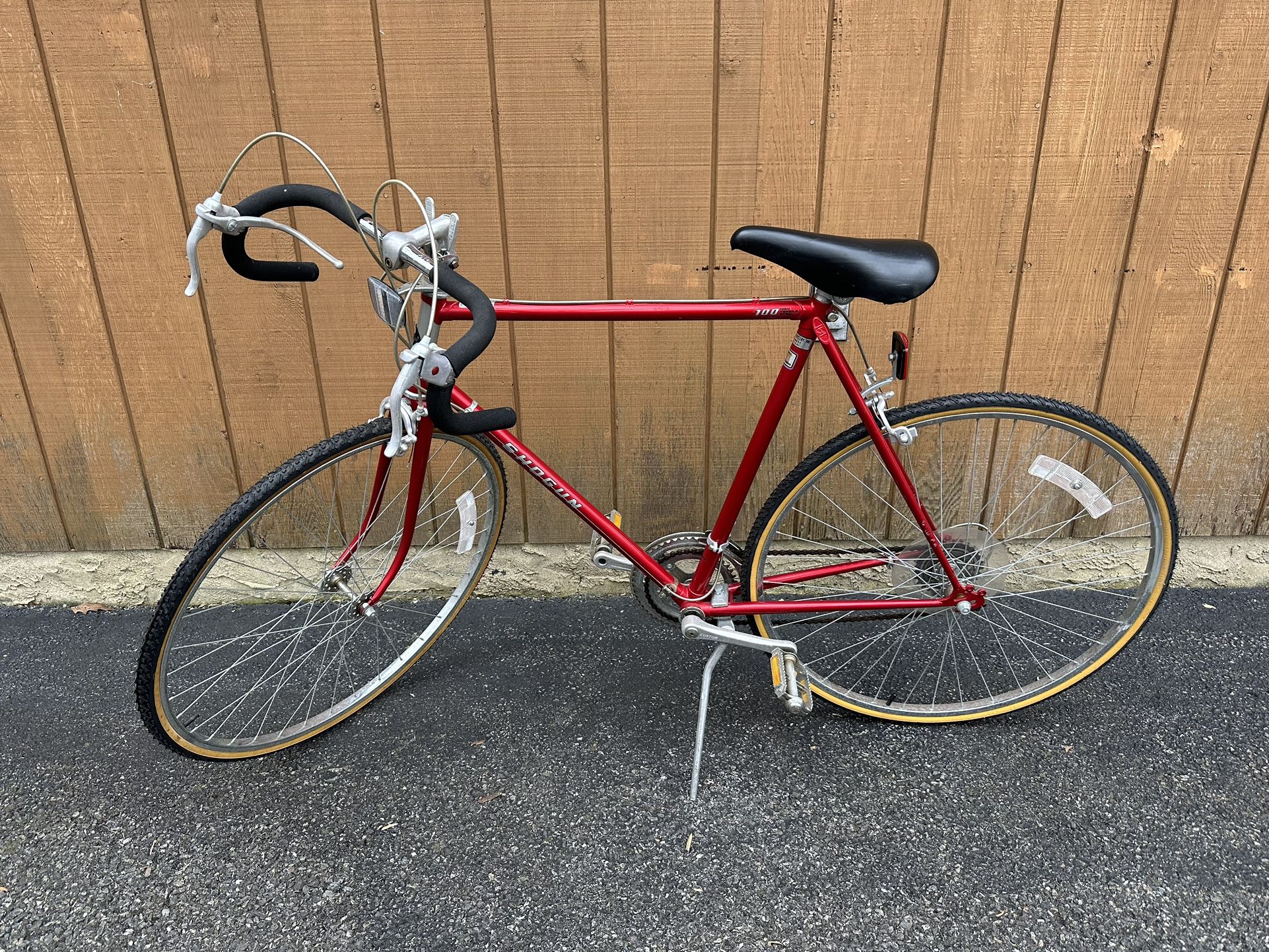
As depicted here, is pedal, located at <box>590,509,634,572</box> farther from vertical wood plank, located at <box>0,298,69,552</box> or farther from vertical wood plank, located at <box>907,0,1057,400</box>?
vertical wood plank, located at <box>0,298,69,552</box>

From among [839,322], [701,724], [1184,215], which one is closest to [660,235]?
[839,322]

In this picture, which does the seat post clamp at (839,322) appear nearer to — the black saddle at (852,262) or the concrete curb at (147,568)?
the black saddle at (852,262)

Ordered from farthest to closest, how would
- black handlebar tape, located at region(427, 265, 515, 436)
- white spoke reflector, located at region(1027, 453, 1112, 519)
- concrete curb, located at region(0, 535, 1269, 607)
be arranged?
1. concrete curb, located at region(0, 535, 1269, 607)
2. white spoke reflector, located at region(1027, 453, 1112, 519)
3. black handlebar tape, located at region(427, 265, 515, 436)

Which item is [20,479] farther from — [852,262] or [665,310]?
[852,262]

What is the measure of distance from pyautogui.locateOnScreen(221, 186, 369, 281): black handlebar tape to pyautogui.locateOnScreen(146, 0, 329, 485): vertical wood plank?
0.57 m

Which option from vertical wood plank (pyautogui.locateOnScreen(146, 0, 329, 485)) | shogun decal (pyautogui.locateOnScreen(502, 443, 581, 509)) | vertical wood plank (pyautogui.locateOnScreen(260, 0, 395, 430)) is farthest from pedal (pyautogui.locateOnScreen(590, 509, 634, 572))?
vertical wood plank (pyautogui.locateOnScreen(146, 0, 329, 485))

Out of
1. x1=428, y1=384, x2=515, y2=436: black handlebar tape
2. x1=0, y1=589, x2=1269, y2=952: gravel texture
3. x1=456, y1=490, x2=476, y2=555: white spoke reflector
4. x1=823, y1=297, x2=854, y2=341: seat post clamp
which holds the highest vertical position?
x1=823, y1=297, x2=854, y2=341: seat post clamp

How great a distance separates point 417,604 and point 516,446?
0.96 m

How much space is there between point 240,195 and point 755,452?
1.43 metres

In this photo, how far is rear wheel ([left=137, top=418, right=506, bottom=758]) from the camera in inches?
69.4

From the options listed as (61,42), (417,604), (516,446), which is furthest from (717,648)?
(61,42)

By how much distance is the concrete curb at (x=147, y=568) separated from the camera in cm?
256

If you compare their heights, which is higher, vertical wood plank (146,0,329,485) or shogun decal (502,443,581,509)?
vertical wood plank (146,0,329,485)

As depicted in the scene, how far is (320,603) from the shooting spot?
2316mm
